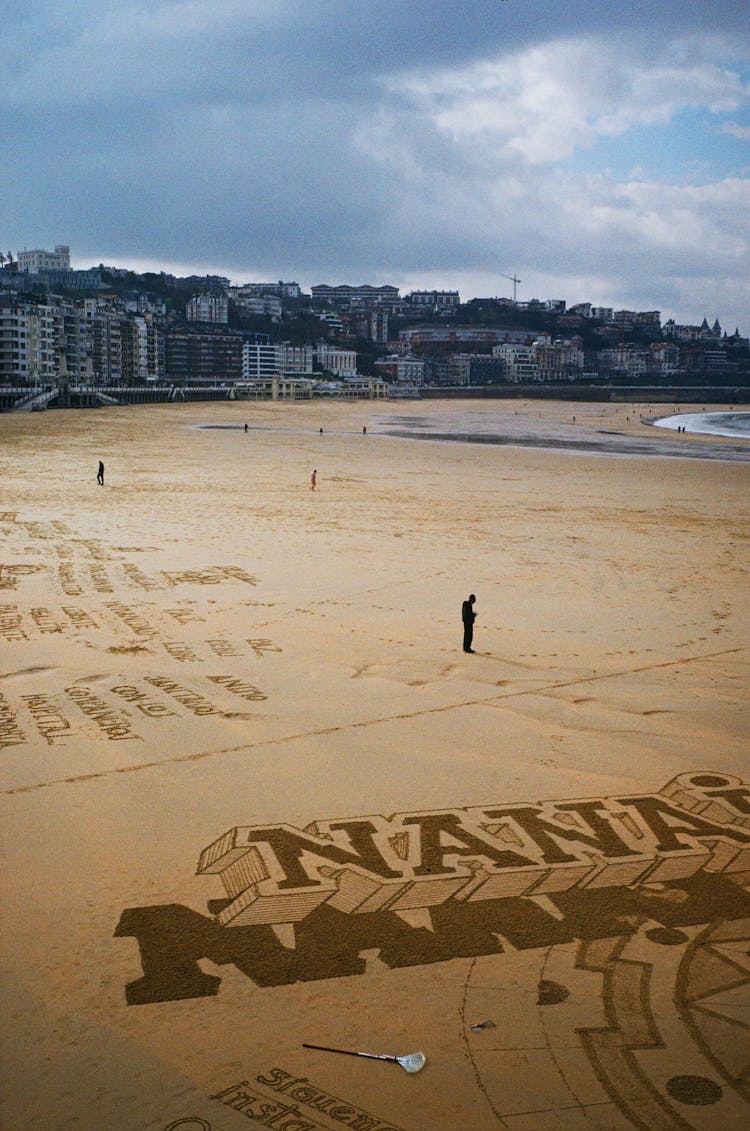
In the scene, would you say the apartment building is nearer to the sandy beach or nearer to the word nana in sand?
the sandy beach

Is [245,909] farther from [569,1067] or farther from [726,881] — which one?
[726,881]

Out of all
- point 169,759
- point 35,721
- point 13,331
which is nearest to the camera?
point 169,759

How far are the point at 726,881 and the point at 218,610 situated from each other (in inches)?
394

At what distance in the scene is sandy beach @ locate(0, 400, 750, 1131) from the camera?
554 centimetres

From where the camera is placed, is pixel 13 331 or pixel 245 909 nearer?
pixel 245 909

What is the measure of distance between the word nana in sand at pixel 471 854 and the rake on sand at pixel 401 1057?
4.75ft

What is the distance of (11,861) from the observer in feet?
25.8

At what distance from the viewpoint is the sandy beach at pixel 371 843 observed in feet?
18.2

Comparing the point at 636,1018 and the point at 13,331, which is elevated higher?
the point at 13,331

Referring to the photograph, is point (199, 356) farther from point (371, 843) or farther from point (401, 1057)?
point (401, 1057)

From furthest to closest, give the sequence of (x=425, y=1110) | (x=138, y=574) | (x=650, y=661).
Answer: (x=138, y=574), (x=650, y=661), (x=425, y=1110)

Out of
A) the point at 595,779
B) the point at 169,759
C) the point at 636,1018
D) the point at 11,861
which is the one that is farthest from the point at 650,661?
the point at 11,861

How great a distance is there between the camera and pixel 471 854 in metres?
8.08

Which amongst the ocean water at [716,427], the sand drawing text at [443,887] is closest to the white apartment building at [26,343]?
the ocean water at [716,427]
